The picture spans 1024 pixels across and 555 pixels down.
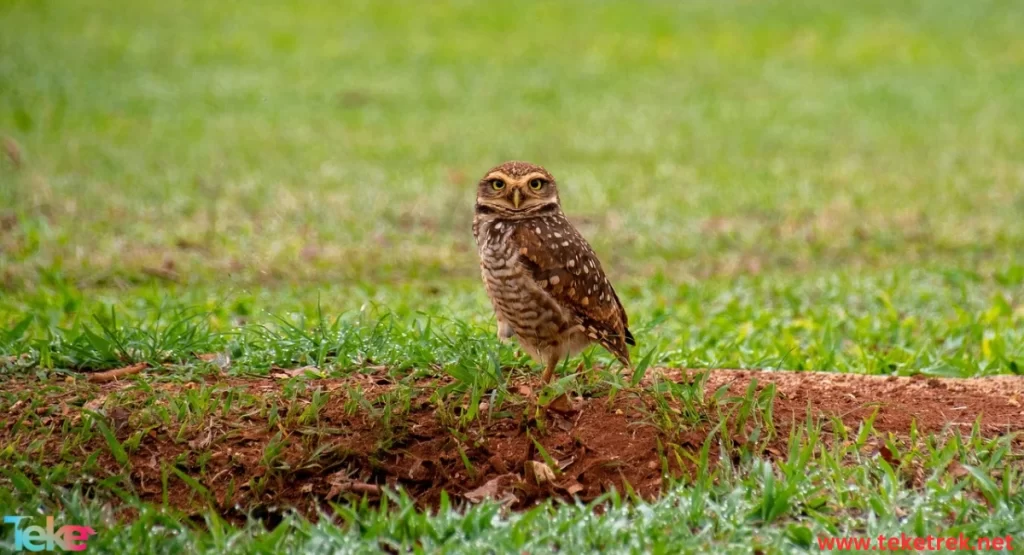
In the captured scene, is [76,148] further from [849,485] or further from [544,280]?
[849,485]

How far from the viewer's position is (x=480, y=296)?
8.10m

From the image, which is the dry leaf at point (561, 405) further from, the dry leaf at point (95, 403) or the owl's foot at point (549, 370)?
the dry leaf at point (95, 403)

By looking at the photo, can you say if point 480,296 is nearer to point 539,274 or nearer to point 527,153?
point 539,274

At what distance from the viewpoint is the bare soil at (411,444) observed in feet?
14.9

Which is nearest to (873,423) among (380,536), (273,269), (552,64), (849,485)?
(849,485)

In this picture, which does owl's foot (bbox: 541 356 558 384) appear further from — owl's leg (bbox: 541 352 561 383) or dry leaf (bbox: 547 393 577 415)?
dry leaf (bbox: 547 393 577 415)

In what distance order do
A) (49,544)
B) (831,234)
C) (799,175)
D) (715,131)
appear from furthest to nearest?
(715,131) → (799,175) → (831,234) → (49,544)

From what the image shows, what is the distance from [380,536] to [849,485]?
1.67 metres

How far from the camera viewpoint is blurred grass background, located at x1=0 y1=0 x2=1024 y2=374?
838 centimetres

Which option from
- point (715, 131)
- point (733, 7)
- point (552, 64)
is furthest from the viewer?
point (733, 7)

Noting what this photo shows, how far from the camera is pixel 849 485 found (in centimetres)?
434

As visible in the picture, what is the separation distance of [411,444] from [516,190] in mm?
1152

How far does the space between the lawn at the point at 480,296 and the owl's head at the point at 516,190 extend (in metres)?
0.61

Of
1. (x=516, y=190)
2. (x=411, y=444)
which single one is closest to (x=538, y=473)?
(x=411, y=444)
